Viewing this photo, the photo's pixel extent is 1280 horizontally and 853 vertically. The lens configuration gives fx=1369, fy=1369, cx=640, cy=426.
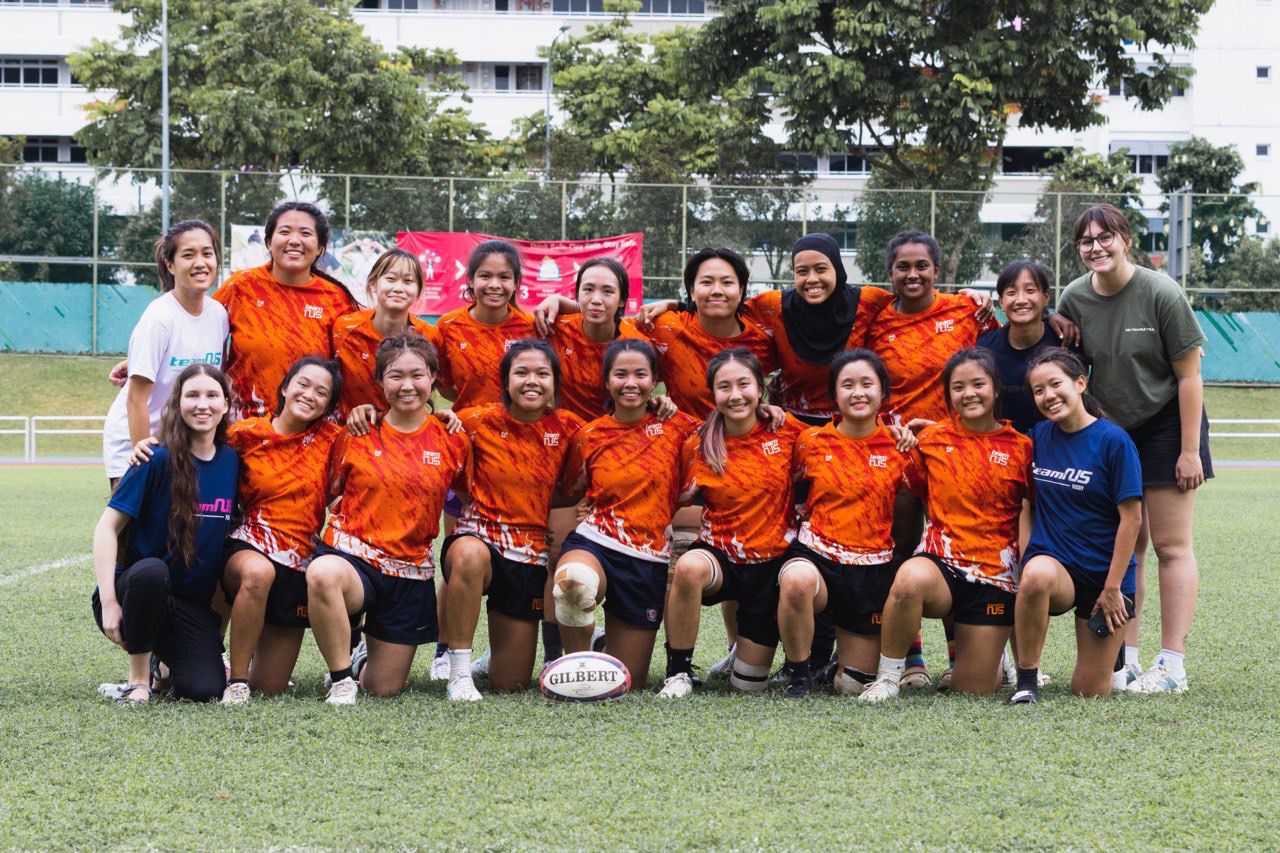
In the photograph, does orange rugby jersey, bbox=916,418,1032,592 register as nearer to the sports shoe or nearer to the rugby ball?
the sports shoe

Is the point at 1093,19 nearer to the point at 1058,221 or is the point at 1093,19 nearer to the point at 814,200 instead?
the point at 1058,221

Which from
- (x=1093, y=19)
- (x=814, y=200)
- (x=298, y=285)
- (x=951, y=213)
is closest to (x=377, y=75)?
(x=814, y=200)

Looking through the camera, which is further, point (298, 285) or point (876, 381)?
point (298, 285)

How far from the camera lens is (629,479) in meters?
4.95

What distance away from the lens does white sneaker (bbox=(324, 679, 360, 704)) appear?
4.53 metres

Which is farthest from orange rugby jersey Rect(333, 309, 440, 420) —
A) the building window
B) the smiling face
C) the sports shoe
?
the building window

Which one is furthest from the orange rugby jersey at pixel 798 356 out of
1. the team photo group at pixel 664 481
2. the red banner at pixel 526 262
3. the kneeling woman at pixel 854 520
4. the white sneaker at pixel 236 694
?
the red banner at pixel 526 262

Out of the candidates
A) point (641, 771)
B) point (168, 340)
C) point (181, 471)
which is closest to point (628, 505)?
point (641, 771)

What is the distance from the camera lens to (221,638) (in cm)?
486

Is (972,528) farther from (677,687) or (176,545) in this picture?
(176,545)

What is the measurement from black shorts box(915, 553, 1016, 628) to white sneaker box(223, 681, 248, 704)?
2.38m

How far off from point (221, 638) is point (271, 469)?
0.63m

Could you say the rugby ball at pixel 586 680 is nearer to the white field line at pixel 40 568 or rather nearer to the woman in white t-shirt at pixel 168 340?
the woman in white t-shirt at pixel 168 340

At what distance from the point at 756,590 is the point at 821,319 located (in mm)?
1073
